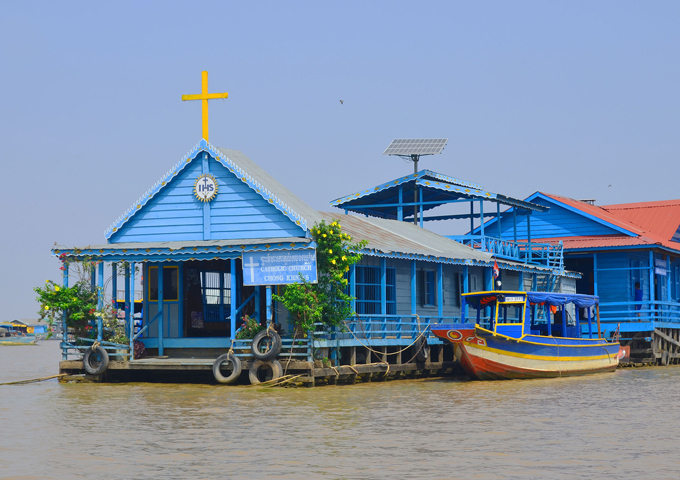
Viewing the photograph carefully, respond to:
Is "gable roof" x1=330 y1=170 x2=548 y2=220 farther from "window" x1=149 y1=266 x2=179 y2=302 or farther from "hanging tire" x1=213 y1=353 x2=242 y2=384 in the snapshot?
"hanging tire" x1=213 y1=353 x2=242 y2=384

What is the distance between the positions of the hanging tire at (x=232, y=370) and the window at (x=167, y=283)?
11.3ft

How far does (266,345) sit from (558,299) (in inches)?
378

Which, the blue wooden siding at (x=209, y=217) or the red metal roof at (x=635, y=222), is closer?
the blue wooden siding at (x=209, y=217)

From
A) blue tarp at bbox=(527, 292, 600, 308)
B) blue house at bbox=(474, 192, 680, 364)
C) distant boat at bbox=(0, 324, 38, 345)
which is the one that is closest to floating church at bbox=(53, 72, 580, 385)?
blue tarp at bbox=(527, 292, 600, 308)

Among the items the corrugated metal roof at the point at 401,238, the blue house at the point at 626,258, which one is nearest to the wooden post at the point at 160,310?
the corrugated metal roof at the point at 401,238

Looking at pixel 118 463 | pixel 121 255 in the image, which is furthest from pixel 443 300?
pixel 118 463

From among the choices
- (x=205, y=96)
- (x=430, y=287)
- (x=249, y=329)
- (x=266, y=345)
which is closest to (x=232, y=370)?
(x=266, y=345)

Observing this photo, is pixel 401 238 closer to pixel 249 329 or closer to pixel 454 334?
pixel 454 334

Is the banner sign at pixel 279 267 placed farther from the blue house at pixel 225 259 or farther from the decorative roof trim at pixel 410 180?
the decorative roof trim at pixel 410 180

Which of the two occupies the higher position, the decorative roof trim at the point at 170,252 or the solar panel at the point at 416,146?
the solar panel at the point at 416,146

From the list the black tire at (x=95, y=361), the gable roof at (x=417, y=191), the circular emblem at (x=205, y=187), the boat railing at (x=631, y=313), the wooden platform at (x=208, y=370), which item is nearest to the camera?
the wooden platform at (x=208, y=370)

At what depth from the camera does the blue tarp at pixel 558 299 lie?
2683cm

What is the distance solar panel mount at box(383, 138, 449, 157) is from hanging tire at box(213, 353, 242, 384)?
1854 centimetres

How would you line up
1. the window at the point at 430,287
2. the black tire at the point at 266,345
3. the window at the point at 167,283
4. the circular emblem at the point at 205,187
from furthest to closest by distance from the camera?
1. the window at the point at 430,287
2. the window at the point at 167,283
3. the circular emblem at the point at 205,187
4. the black tire at the point at 266,345
